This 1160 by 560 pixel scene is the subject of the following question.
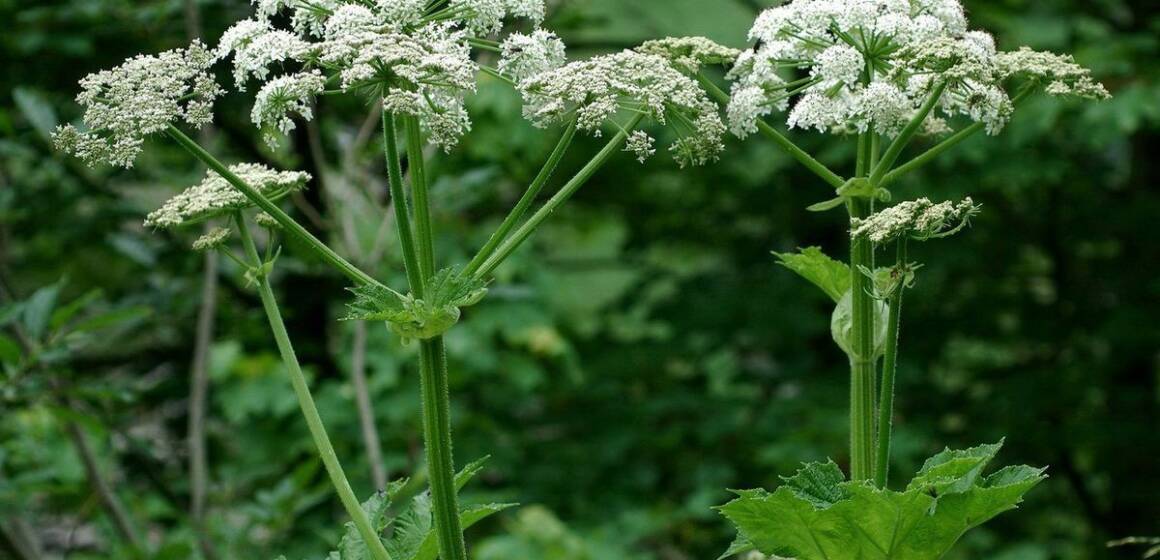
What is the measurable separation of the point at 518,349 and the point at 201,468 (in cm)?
232

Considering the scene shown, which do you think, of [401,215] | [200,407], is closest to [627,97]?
[401,215]

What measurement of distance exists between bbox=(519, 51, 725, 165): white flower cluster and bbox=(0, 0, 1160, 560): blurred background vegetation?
252 centimetres

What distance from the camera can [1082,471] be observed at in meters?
7.29

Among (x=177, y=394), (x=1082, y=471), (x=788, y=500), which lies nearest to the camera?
(x=788, y=500)

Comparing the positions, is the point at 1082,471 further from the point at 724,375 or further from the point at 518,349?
the point at 518,349

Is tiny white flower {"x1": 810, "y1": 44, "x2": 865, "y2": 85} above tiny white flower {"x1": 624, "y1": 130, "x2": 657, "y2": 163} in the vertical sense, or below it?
above

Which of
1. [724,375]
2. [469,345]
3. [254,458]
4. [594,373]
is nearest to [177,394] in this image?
[254,458]

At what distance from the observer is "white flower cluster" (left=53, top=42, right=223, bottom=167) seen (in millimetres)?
1463

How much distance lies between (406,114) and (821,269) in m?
0.65

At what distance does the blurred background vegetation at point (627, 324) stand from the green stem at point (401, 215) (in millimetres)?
2541

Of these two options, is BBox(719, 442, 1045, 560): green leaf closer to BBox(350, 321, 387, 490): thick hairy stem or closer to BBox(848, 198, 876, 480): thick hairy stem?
BBox(848, 198, 876, 480): thick hairy stem

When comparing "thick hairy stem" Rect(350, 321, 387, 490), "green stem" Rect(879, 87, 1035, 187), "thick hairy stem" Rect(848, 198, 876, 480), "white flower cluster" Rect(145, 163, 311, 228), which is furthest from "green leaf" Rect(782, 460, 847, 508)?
"thick hairy stem" Rect(350, 321, 387, 490)

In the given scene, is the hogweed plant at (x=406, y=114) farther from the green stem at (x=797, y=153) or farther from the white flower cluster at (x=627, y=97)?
the green stem at (x=797, y=153)

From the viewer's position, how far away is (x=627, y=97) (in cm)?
164
